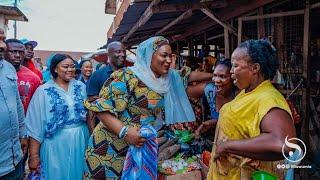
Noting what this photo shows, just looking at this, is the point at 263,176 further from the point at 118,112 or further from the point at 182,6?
the point at 182,6

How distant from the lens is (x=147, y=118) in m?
2.60

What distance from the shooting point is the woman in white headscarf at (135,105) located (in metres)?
2.49

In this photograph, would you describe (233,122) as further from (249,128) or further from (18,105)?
(18,105)

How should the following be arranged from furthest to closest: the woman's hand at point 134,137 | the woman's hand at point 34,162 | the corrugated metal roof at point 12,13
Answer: the corrugated metal roof at point 12,13 → the woman's hand at point 34,162 → the woman's hand at point 134,137

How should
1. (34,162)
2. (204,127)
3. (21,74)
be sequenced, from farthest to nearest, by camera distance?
1. (21,74)
2. (204,127)
3. (34,162)

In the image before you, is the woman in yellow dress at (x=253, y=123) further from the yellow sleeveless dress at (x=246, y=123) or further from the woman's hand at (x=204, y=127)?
the woman's hand at (x=204, y=127)

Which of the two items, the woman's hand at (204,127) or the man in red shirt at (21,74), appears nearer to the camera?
the woman's hand at (204,127)

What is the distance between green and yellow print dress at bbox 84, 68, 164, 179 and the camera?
2.50 metres

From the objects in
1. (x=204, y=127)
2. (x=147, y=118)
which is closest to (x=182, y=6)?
(x=204, y=127)

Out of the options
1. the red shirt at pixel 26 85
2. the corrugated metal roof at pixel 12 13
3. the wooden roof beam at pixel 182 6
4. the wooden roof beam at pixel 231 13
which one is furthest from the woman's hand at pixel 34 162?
the corrugated metal roof at pixel 12 13

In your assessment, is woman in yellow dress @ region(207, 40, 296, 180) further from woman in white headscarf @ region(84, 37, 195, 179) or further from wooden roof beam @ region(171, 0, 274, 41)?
wooden roof beam @ region(171, 0, 274, 41)

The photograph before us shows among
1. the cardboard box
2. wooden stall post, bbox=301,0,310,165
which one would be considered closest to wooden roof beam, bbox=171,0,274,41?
wooden stall post, bbox=301,0,310,165

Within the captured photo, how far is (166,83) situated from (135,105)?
0.30 meters

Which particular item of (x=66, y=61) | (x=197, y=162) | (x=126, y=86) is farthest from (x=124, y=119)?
(x=66, y=61)
